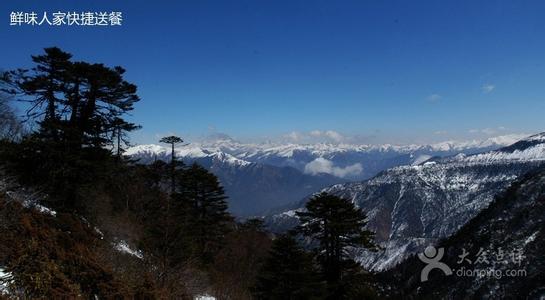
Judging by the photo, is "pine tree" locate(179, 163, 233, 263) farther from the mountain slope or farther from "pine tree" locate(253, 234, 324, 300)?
the mountain slope

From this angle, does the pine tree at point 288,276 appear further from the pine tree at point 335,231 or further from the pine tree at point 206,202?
the pine tree at point 206,202

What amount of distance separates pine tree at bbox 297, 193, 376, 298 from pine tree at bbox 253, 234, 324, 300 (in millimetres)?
2650

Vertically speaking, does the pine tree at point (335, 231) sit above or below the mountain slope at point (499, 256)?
above

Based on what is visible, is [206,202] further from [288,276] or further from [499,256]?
[499,256]

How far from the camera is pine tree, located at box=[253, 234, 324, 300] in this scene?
88.0 ft

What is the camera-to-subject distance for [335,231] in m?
30.3

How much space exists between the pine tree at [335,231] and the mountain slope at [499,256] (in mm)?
90854

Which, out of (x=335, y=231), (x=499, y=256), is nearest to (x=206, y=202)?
(x=335, y=231)

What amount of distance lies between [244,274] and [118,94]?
19515 millimetres

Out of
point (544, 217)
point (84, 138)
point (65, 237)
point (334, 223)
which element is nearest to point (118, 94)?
point (84, 138)

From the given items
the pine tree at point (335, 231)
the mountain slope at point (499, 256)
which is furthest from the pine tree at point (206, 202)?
the mountain slope at point (499, 256)

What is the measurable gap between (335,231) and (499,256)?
432ft

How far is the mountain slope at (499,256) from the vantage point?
111688mm

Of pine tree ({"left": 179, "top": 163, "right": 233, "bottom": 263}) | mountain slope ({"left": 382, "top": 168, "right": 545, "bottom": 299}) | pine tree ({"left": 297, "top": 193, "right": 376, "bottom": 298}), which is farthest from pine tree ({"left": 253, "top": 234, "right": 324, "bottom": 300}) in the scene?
mountain slope ({"left": 382, "top": 168, "right": 545, "bottom": 299})
